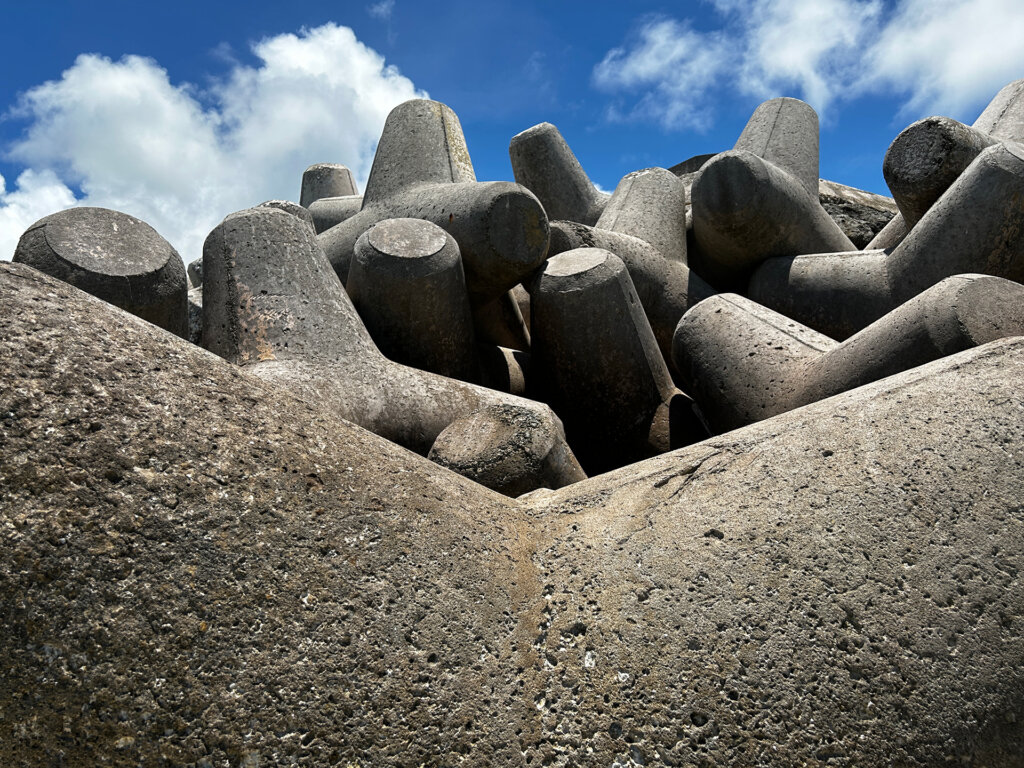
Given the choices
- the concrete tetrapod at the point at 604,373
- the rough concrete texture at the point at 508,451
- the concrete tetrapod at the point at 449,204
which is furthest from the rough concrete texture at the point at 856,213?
the rough concrete texture at the point at 508,451

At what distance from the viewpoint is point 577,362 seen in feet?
8.53

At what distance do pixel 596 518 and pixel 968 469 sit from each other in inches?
21.6

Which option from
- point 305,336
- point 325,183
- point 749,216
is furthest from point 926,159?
point 325,183

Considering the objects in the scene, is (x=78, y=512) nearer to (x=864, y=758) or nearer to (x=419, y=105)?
(x=864, y=758)

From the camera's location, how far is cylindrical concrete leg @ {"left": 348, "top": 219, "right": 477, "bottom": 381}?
250 centimetres

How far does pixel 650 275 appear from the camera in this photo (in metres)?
3.17

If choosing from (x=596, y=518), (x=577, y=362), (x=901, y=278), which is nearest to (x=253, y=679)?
(x=596, y=518)

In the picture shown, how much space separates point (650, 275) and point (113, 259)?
5.88 ft

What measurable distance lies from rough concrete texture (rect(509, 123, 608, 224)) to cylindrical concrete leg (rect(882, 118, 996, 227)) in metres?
1.51

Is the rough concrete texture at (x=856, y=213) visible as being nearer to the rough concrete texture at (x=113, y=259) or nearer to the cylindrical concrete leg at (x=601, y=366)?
the cylindrical concrete leg at (x=601, y=366)

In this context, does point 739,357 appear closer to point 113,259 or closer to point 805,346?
point 805,346

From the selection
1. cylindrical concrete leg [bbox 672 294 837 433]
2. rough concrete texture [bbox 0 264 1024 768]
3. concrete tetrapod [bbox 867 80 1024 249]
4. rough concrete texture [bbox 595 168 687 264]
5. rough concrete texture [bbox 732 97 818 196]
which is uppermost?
rough concrete texture [bbox 732 97 818 196]

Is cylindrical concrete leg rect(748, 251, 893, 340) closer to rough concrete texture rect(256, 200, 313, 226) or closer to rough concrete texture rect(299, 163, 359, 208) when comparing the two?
rough concrete texture rect(256, 200, 313, 226)

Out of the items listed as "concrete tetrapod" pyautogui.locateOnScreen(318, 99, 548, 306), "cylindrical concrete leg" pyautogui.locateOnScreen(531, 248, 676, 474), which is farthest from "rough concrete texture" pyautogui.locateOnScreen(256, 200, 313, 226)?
"cylindrical concrete leg" pyautogui.locateOnScreen(531, 248, 676, 474)
